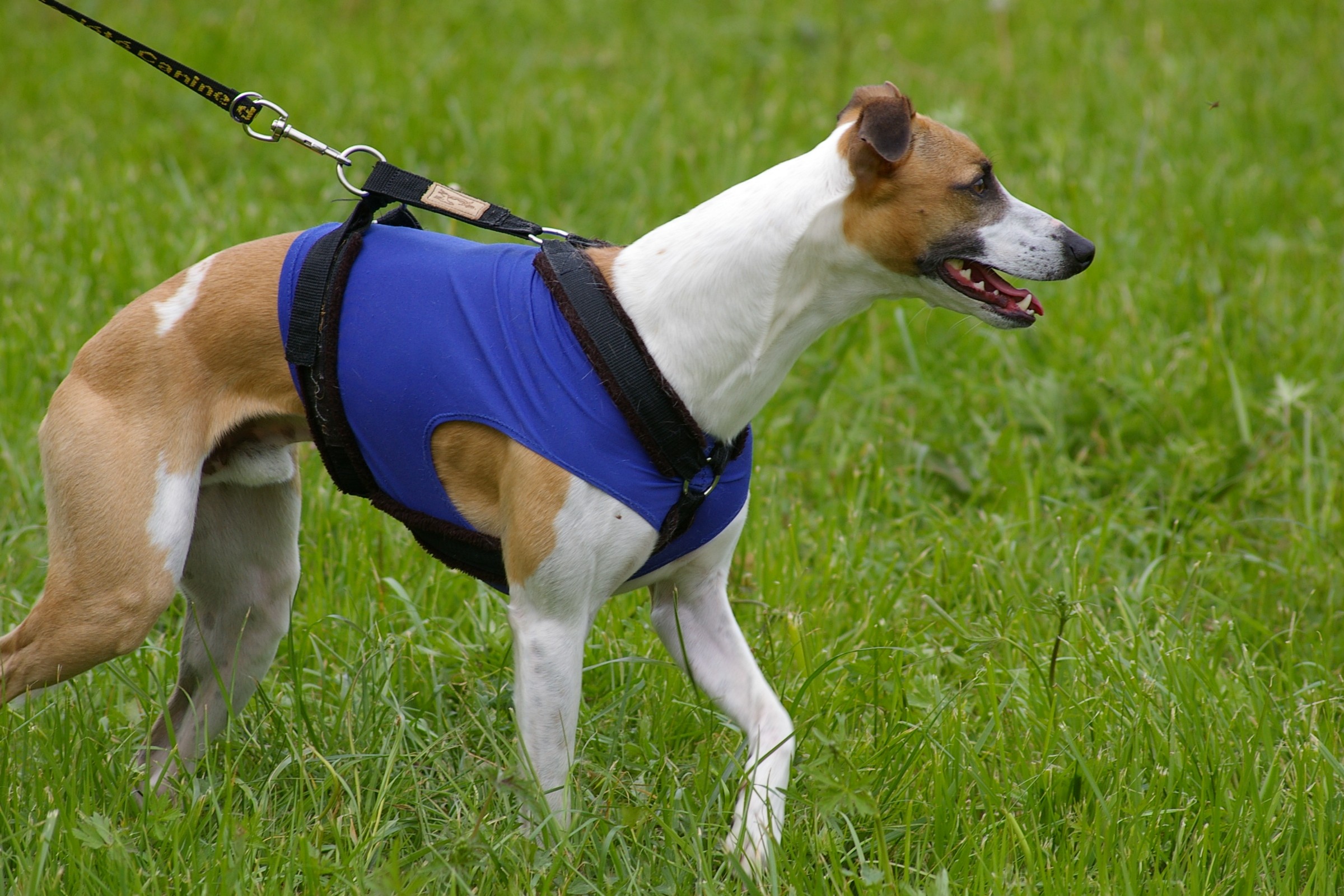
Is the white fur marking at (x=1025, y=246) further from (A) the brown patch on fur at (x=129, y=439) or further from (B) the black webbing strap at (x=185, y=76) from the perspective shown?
(B) the black webbing strap at (x=185, y=76)

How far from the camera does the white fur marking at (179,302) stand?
106 inches

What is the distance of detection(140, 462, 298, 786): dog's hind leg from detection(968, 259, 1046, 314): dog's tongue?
1543mm

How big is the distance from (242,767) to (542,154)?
12.3 ft

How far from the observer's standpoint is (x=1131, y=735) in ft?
9.78

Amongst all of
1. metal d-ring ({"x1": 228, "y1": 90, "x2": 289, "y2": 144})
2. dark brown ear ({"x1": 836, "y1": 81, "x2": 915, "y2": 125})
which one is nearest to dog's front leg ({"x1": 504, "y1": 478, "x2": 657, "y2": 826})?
dark brown ear ({"x1": 836, "y1": 81, "x2": 915, "y2": 125})

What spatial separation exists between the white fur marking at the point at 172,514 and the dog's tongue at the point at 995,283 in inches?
63.8

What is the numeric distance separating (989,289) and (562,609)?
42.0 inches

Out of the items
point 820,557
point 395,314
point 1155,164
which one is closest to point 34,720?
point 395,314

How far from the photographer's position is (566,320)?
2635mm

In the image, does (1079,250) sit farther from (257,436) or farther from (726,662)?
(257,436)

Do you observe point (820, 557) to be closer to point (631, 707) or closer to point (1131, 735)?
point (631, 707)

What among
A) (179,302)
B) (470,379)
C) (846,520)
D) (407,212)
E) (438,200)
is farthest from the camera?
(846,520)

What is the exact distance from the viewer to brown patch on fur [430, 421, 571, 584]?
256cm

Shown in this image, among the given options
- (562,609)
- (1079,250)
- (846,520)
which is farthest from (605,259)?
(846,520)
